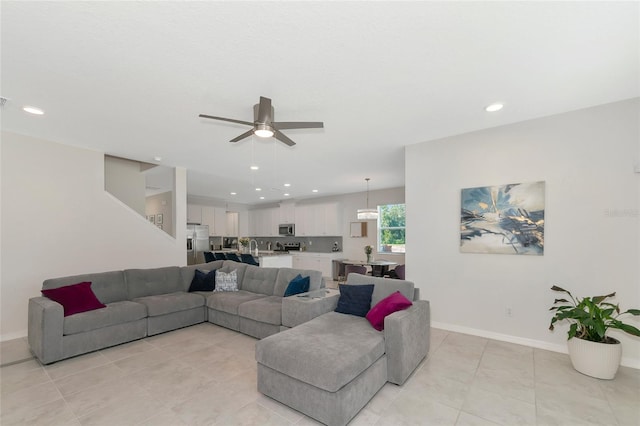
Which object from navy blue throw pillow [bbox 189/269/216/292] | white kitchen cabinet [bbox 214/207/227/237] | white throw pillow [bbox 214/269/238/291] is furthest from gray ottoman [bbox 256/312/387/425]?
white kitchen cabinet [bbox 214/207/227/237]

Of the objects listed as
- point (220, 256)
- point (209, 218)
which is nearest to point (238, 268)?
point (220, 256)

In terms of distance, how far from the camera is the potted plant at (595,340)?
101 inches

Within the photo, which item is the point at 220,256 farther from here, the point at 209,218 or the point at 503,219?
the point at 503,219

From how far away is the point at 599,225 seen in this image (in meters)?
3.03

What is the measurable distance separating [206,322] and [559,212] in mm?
4994

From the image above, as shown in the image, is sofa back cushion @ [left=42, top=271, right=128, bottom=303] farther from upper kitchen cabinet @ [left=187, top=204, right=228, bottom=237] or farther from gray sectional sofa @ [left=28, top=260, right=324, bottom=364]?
upper kitchen cabinet @ [left=187, top=204, right=228, bottom=237]

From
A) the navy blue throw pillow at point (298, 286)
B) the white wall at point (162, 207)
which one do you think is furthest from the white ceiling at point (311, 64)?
A: the white wall at point (162, 207)

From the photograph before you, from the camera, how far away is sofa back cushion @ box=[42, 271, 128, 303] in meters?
3.55

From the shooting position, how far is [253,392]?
2434 mm

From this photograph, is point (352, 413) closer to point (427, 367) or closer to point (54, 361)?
point (427, 367)

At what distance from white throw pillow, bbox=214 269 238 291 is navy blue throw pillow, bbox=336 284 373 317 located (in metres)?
2.19

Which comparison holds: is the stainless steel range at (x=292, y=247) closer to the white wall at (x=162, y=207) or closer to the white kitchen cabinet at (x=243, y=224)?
the white kitchen cabinet at (x=243, y=224)

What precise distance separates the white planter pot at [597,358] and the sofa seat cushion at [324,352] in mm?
1990

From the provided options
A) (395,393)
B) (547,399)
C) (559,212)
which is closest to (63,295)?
(395,393)
